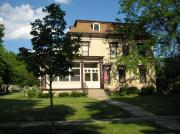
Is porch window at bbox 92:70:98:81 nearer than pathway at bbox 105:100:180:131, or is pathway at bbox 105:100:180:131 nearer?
pathway at bbox 105:100:180:131

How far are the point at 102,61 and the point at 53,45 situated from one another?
27654mm

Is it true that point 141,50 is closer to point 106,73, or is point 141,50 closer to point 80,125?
point 106,73

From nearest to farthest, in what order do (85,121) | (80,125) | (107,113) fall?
(80,125) < (85,121) < (107,113)

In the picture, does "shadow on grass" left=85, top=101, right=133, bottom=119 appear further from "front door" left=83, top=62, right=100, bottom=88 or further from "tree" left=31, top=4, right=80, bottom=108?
"front door" left=83, top=62, right=100, bottom=88

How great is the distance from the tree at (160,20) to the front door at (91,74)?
7.78 meters

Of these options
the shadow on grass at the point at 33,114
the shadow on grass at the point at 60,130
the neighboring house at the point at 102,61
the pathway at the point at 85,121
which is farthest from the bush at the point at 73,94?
the shadow on grass at the point at 60,130

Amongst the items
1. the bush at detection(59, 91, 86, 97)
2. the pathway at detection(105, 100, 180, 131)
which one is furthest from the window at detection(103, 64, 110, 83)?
the pathway at detection(105, 100, 180, 131)

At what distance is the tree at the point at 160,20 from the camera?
3484cm

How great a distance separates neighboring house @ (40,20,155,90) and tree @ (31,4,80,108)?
25.9 m

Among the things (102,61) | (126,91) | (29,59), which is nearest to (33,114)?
(29,59)

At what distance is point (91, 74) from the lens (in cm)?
4328

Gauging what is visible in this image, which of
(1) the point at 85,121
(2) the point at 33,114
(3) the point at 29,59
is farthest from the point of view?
(2) the point at 33,114

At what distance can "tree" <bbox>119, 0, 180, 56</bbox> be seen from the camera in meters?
34.8

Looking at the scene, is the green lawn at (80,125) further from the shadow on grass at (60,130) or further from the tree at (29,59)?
the tree at (29,59)
